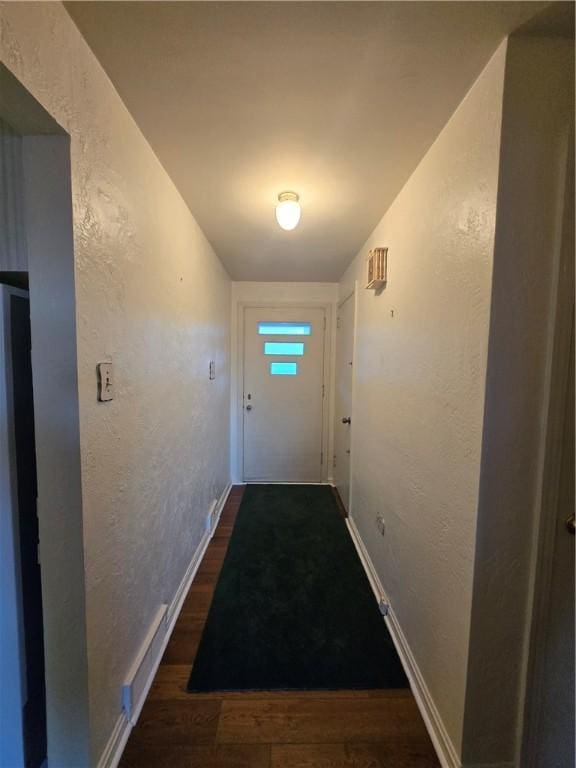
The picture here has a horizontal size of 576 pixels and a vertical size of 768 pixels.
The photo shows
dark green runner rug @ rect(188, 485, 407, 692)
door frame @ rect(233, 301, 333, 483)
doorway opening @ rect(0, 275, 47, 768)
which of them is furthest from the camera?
door frame @ rect(233, 301, 333, 483)

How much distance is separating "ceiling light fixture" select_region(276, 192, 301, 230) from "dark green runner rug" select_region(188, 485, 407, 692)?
6.86ft

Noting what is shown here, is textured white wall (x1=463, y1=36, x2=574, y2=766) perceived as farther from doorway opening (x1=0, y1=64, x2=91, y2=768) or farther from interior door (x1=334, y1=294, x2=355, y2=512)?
interior door (x1=334, y1=294, x2=355, y2=512)

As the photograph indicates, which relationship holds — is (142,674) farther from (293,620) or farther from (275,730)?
(293,620)

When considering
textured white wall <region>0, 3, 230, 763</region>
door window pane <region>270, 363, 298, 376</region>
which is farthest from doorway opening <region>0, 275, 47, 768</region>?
door window pane <region>270, 363, 298, 376</region>

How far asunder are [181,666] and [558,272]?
2075 millimetres

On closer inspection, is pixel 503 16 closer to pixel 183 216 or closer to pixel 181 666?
pixel 183 216

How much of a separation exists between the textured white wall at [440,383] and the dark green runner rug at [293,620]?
0.70ft

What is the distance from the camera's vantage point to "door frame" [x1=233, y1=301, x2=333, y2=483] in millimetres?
3281

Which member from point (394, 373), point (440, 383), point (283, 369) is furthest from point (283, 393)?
point (440, 383)

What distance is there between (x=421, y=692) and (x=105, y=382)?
66.1 inches

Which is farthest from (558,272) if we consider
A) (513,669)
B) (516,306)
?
(513,669)

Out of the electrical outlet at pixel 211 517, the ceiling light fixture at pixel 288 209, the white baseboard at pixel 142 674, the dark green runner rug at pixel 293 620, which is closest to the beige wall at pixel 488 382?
the dark green runner rug at pixel 293 620

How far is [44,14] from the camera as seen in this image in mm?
698

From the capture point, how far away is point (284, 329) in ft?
10.9
